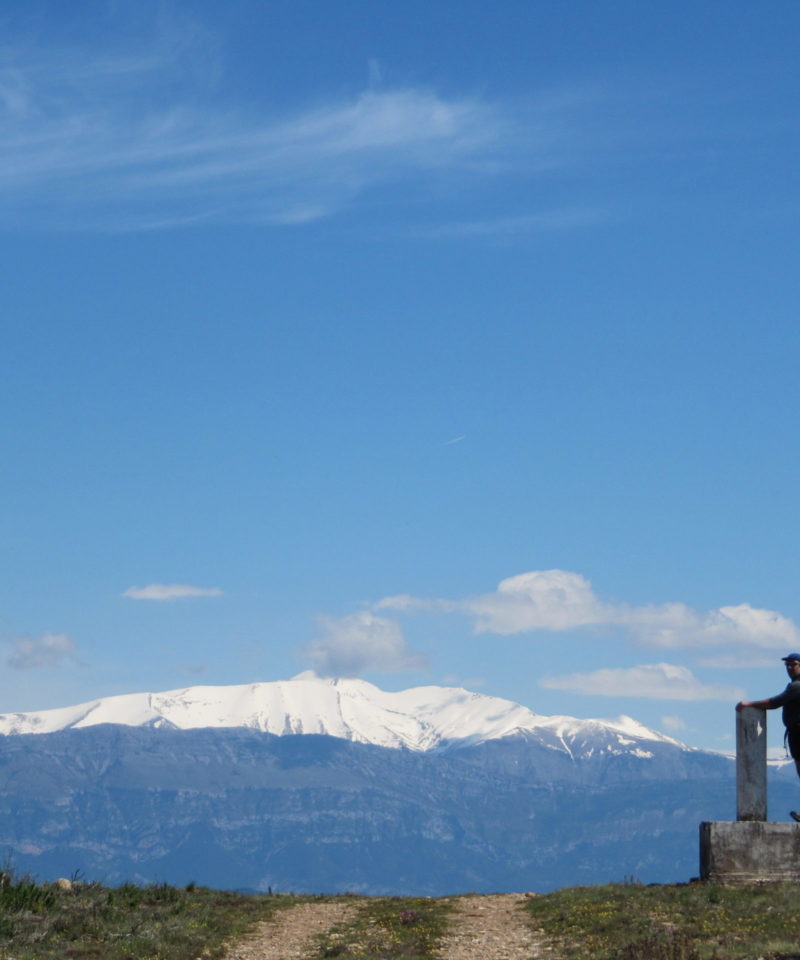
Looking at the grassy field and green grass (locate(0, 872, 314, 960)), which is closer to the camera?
the grassy field

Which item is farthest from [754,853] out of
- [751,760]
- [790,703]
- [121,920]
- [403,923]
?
[121,920]

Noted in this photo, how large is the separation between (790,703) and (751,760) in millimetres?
2174

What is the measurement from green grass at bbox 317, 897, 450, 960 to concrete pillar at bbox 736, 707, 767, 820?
23.8 ft

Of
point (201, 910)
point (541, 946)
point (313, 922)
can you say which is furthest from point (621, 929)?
point (201, 910)

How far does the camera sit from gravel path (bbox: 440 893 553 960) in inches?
953

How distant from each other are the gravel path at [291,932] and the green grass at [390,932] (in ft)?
1.19

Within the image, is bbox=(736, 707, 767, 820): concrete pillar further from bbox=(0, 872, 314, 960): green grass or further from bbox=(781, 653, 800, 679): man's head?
bbox=(0, 872, 314, 960): green grass

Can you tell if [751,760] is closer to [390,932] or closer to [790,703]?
[790,703]

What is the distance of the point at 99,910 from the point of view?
94.6 ft

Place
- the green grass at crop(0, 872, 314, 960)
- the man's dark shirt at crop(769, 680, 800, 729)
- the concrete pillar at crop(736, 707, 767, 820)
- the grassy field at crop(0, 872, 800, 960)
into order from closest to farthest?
the grassy field at crop(0, 872, 800, 960), the green grass at crop(0, 872, 314, 960), the man's dark shirt at crop(769, 680, 800, 729), the concrete pillar at crop(736, 707, 767, 820)

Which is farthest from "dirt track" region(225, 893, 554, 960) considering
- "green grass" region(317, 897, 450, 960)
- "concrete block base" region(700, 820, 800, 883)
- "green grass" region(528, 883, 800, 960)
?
"concrete block base" region(700, 820, 800, 883)

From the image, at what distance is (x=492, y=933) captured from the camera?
87.5 feet

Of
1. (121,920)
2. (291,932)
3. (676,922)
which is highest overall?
(676,922)

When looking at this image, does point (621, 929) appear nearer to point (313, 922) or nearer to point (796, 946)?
point (796, 946)
